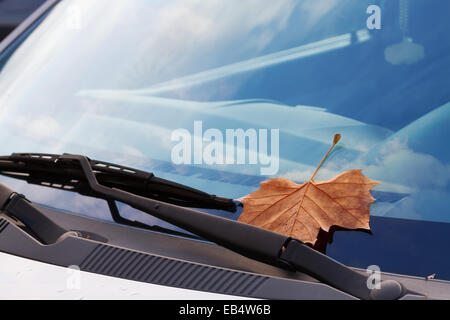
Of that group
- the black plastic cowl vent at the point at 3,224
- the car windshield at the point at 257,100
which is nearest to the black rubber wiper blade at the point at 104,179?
the car windshield at the point at 257,100

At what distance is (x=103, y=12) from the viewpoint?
157 centimetres

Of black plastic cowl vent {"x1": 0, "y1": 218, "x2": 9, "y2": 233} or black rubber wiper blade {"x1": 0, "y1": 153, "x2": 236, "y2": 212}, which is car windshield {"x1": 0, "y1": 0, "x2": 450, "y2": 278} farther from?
black plastic cowl vent {"x1": 0, "y1": 218, "x2": 9, "y2": 233}

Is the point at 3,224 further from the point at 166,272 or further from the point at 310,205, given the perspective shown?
the point at 310,205

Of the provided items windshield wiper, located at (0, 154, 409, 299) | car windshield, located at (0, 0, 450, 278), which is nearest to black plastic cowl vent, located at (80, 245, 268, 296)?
windshield wiper, located at (0, 154, 409, 299)

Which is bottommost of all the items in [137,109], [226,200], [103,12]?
[226,200]

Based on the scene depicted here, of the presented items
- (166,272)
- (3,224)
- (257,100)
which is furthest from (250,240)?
(3,224)

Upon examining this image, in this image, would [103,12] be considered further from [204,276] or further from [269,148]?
[204,276]

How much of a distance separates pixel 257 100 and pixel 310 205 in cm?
28

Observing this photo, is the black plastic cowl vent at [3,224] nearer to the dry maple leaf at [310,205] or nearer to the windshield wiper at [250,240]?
the windshield wiper at [250,240]

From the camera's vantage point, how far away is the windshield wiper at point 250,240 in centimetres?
92

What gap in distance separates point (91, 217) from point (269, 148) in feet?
1.43

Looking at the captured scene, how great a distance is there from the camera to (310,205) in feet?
3.60

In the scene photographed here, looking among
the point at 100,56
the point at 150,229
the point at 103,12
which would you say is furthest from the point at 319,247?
the point at 103,12
